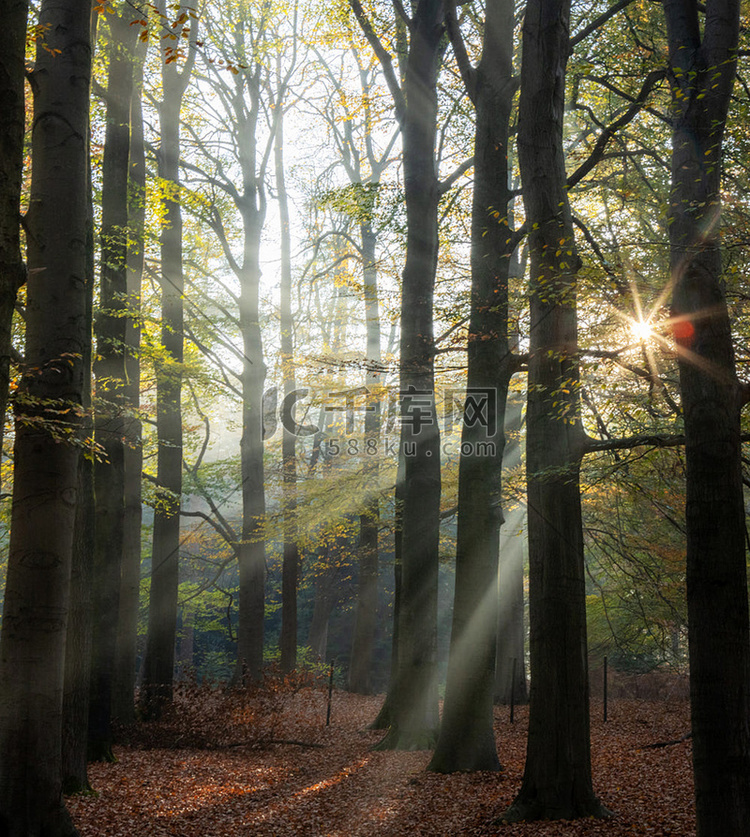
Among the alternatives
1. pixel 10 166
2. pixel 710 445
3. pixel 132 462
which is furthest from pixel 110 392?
pixel 710 445

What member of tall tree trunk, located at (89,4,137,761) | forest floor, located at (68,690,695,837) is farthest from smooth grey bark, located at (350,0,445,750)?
tall tree trunk, located at (89,4,137,761)

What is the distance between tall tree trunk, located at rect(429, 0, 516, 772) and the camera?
8.20 metres

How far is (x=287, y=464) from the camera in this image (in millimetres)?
18172

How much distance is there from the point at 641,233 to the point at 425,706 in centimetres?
765

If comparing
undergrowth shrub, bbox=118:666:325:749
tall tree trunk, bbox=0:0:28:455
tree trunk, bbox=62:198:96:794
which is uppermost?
tall tree trunk, bbox=0:0:28:455

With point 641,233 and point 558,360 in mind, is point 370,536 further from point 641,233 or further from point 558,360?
point 558,360

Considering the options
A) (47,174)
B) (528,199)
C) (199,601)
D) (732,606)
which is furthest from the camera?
(199,601)

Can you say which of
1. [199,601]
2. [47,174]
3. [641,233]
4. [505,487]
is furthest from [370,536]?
[47,174]

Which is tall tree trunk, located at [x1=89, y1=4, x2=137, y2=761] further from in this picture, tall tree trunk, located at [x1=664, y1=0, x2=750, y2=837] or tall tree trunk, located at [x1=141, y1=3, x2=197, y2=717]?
tall tree trunk, located at [x1=664, y1=0, x2=750, y2=837]

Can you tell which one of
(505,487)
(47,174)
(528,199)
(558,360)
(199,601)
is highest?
(528,199)

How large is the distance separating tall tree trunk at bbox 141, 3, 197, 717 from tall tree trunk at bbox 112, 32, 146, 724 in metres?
0.85

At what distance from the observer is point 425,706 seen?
32.0ft

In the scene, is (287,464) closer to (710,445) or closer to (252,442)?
(252,442)

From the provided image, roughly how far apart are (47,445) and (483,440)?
502cm
